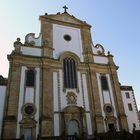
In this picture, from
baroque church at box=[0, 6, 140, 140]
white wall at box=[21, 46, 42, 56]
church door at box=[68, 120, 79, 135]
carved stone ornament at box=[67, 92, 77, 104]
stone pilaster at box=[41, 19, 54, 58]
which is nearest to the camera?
baroque church at box=[0, 6, 140, 140]

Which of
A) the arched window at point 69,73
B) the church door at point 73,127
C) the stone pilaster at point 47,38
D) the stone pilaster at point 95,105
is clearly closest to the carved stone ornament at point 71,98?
the arched window at point 69,73

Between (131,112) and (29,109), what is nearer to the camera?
(29,109)

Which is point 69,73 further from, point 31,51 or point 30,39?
point 30,39

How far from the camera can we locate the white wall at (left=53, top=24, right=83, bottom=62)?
2552 cm

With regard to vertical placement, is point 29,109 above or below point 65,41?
below

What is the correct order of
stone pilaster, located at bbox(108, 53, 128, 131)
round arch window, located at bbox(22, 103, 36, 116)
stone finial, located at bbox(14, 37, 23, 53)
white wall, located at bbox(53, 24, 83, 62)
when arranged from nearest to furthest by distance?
round arch window, located at bbox(22, 103, 36, 116) < stone finial, located at bbox(14, 37, 23, 53) < stone pilaster, located at bbox(108, 53, 128, 131) < white wall, located at bbox(53, 24, 83, 62)

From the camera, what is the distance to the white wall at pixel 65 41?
25.5 metres

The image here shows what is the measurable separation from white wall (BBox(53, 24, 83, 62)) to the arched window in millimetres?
1627

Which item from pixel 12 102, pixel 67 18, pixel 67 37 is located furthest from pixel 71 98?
pixel 67 18

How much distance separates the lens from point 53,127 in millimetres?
19828

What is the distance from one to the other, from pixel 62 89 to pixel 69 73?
9.25 ft

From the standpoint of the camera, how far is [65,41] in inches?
1050

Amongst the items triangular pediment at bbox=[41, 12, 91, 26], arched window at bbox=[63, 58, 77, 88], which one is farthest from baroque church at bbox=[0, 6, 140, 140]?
triangular pediment at bbox=[41, 12, 91, 26]

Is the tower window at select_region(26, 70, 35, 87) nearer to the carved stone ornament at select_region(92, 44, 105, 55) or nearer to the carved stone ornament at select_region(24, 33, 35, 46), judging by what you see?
the carved stone ornament at select_region(24, 33, 35, 46)
